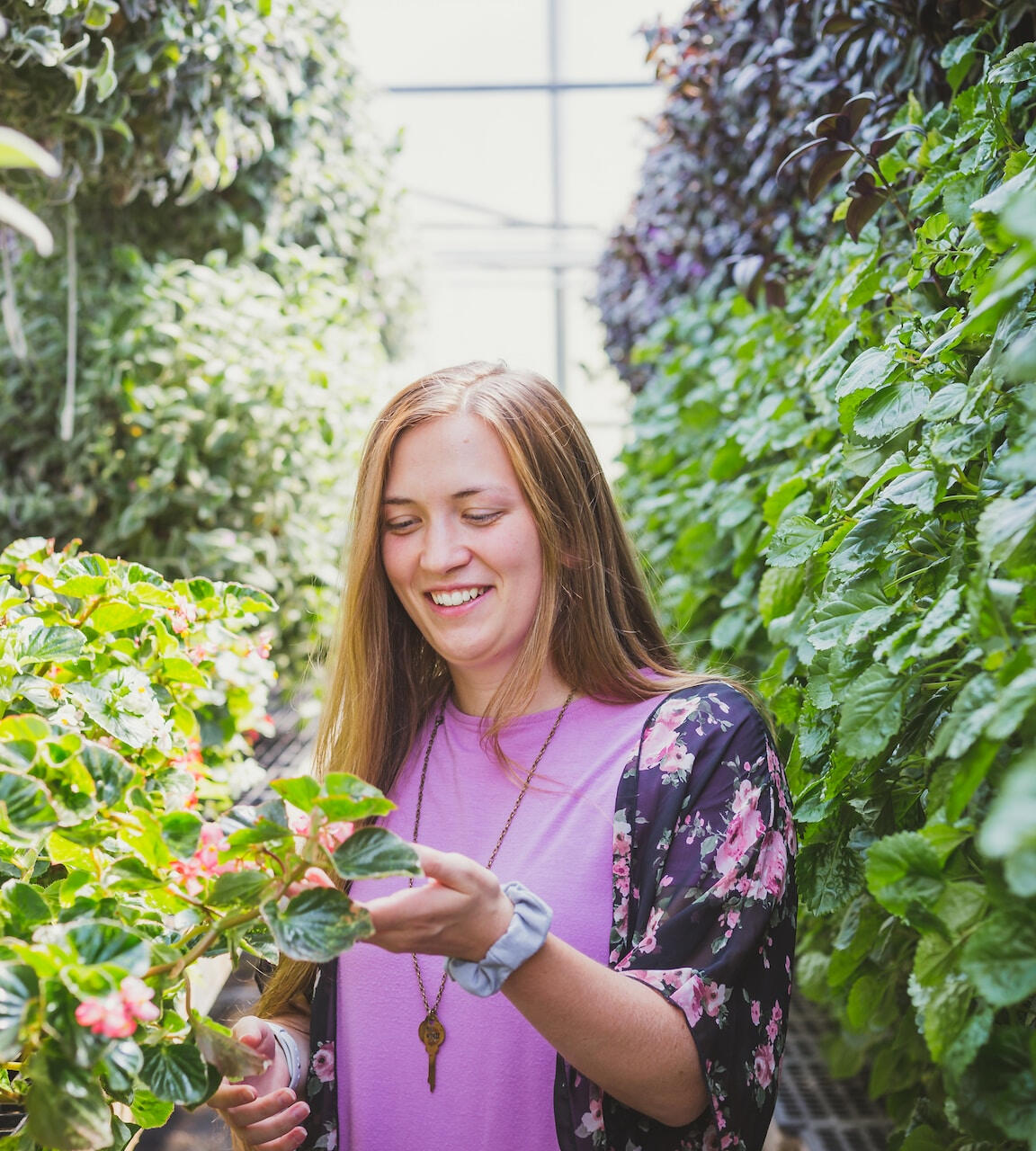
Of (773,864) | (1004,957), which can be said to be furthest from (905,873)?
(773,864)

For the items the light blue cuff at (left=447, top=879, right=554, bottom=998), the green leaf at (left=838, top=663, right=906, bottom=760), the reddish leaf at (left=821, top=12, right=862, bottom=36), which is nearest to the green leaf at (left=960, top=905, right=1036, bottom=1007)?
the green leaf at (left=838, top=663, right=906, bottom=760)

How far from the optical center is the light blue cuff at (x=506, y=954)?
729mm

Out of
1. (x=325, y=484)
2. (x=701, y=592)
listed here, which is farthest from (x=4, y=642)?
(x=325, y=484)

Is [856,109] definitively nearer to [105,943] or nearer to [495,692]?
[495,692]

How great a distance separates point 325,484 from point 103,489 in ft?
1.58

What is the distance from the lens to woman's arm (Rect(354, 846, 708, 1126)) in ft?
2.26

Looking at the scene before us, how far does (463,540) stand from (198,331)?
51.6 inches

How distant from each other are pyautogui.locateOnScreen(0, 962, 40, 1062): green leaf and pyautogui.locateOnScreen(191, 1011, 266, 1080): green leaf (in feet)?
0.41

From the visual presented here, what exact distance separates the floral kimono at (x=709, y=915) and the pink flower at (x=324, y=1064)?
5 centimetres

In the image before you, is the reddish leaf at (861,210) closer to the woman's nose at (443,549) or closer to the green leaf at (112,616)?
the woman's nose at (443,549)

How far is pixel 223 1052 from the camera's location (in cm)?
67

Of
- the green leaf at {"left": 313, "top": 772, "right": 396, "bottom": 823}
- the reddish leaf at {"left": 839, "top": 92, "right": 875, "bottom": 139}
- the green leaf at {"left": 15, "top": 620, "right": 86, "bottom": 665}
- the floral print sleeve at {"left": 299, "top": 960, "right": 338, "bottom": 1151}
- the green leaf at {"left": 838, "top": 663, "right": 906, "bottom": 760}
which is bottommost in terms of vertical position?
the floral print sleeve at {"left": 299, "top": 960, "right": 338, "bottom": 1151}

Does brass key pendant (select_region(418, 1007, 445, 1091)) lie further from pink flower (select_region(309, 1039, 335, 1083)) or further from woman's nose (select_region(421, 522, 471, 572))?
woman's nose (select_region(421, 522, 471, 572))

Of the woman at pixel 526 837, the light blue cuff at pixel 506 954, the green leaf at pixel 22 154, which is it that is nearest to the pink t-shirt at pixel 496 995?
the woman at pixel 526 837
